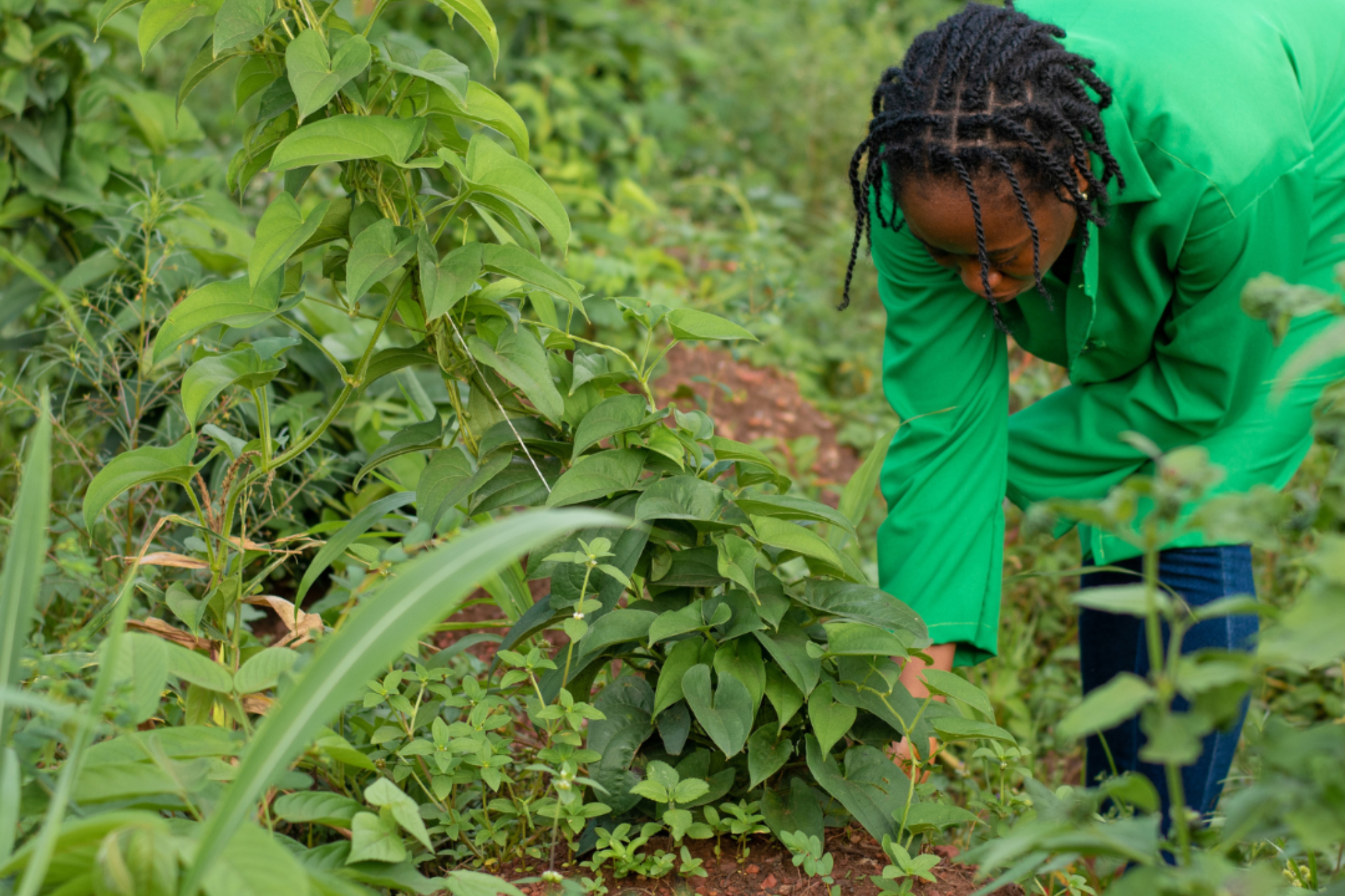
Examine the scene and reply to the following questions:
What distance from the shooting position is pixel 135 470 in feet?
4.12

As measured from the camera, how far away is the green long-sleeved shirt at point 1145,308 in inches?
57.6

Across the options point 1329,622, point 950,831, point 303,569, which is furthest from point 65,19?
point 1329,622

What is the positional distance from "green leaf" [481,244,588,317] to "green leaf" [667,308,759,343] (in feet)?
0.40

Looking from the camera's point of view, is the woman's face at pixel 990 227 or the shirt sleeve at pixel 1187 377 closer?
the woman's face at pixel 990 227

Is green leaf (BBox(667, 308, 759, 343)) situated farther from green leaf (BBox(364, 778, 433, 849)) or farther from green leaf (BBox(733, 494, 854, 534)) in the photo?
green leaf (BBox(364, 778, 433, 849))

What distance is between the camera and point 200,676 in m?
1.04

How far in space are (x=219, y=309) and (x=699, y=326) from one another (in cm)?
54

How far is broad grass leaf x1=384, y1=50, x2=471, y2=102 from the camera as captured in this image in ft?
3.75

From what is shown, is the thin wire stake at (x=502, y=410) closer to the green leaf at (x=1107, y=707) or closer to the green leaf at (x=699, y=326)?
the green leaf at (x=699, y=326)

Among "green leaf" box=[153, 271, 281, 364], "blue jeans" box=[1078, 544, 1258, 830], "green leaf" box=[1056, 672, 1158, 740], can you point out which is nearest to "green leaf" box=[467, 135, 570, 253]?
"green leaf" box=[153, 271, 281, 364]

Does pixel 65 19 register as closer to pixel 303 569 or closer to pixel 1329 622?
pixel 303 569

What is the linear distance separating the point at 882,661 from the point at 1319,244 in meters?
1.02

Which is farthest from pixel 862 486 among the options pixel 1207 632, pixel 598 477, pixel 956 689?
pixel 1207 632

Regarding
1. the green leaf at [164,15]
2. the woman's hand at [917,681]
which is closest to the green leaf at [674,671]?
the woman's hand at [917,681]
